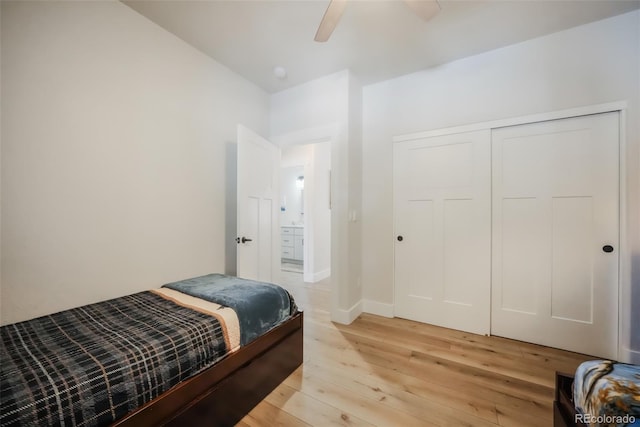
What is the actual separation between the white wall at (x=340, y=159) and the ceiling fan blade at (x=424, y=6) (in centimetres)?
113

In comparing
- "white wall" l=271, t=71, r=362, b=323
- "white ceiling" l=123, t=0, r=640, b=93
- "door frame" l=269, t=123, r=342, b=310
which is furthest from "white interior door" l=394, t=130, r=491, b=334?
"white ceiling" l=123, t=0, r=640, b=93

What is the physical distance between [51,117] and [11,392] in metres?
1.54

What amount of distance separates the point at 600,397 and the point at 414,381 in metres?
1.03

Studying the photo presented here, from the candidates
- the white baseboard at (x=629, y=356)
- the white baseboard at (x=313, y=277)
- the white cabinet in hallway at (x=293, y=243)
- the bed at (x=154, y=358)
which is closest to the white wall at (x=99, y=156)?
the bed at (x=154, y=358)

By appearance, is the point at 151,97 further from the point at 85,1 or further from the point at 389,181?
the point at 389,181

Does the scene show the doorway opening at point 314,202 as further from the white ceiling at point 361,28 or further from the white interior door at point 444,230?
the white interior door at point 444,230

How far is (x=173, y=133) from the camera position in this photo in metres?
2.14

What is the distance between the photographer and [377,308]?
2.85 m

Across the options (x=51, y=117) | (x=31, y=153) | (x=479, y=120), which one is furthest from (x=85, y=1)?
(x=479, y=120)

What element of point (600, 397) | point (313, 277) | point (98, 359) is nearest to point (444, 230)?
point (600, 397)

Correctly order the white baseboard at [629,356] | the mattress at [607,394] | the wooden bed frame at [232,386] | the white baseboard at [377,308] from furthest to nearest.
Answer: the white baseboard at [377,308] < the white baseboard at [629,356] < the wooden bed frame at [232,386] < the mattress at [607,394]

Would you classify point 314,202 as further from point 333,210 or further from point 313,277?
point 333,210

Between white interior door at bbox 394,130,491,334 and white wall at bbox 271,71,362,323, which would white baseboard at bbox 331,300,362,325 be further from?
white interior door at bbox 394,130,491,334

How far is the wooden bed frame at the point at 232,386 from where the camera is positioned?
1041 millimetres
